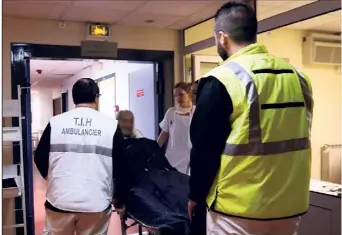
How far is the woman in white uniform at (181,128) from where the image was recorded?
341cm

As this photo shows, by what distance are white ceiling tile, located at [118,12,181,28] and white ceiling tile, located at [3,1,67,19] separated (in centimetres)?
63

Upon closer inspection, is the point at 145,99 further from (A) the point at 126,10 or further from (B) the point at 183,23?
(A) the point at 126,10

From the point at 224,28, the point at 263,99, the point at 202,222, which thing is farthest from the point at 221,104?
the point at 202,222

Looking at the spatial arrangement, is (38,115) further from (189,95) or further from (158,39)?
(189,95)

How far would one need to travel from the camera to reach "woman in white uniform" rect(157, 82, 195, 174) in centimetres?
341

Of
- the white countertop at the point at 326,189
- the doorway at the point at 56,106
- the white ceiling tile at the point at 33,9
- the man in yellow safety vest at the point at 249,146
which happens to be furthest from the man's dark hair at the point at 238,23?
the doorway at the point at 56,106

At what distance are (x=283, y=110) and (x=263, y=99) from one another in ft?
0.26

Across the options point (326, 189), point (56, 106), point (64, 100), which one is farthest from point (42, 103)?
point (326, 189)

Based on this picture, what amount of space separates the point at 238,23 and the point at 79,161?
1.06m

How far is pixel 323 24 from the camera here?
4.21 meters

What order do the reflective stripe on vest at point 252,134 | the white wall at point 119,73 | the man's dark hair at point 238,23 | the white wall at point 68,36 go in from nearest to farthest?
1. the reflective stripe on vest at point 252,134
2. the man's dark hair at point 238,23
3. the white wall at point 68,36
4. the white wall at point 119,73

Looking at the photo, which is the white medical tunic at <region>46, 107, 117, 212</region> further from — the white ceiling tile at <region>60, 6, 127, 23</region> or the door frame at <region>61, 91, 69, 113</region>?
the door frame at <region>61, 91, 69, 113</region>

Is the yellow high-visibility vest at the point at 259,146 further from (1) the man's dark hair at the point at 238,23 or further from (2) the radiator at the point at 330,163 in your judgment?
(2) the radiator at the point at 330,163

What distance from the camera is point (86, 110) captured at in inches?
79.7
